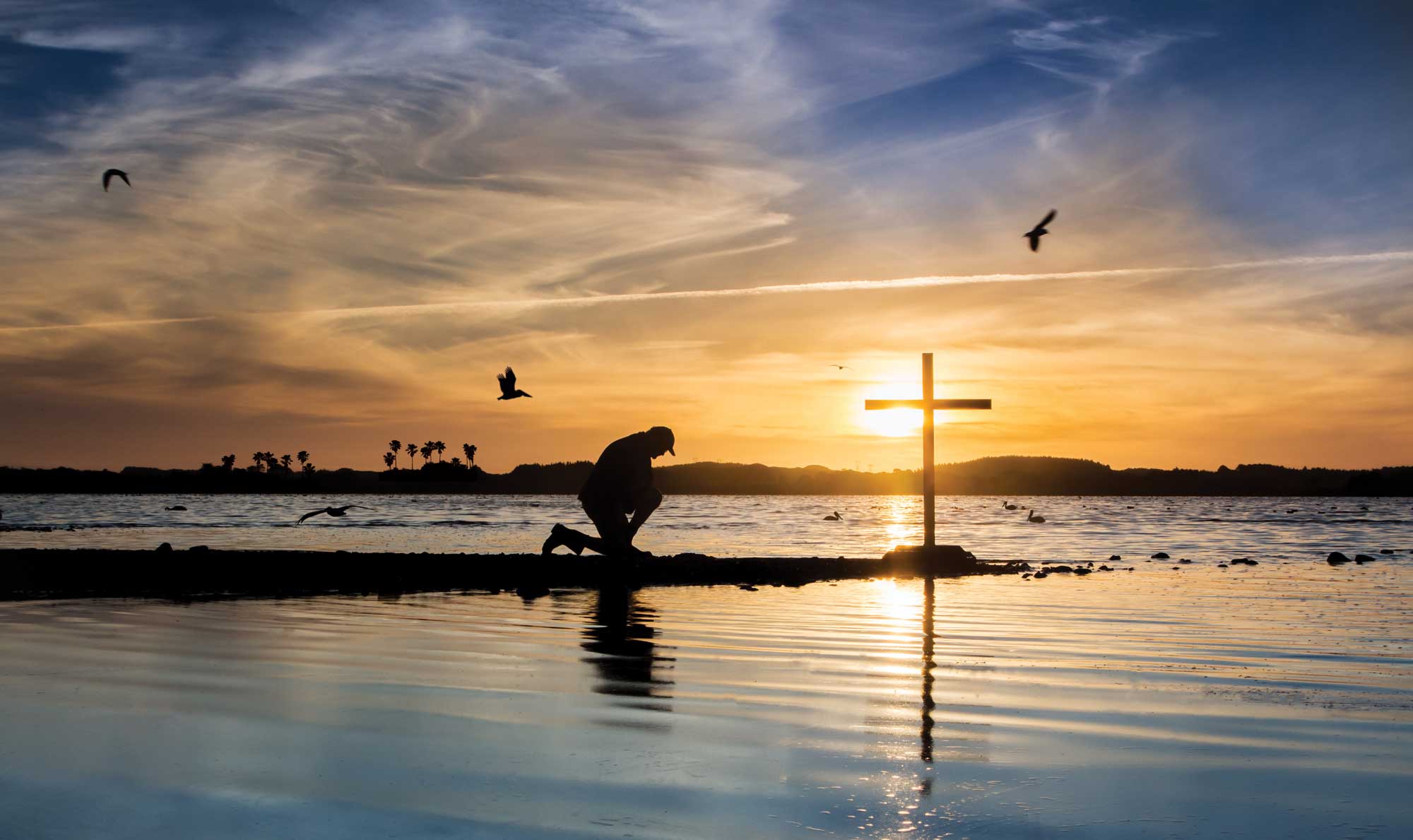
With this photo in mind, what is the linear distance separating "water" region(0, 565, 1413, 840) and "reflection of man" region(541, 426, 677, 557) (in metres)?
6.94

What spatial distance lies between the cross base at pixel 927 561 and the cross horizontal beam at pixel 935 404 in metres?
3.06

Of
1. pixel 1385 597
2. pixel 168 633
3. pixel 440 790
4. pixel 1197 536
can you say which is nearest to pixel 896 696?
pixel 440 790

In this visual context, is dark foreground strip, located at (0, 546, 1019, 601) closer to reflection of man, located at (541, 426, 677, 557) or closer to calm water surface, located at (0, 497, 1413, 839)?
reflection of man, located at (541, 426, 677, 557)

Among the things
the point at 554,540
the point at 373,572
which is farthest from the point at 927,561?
the point at 373,572

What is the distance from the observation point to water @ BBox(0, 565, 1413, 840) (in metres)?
4.94

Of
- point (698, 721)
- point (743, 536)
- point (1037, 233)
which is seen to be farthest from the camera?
point (743, 536)

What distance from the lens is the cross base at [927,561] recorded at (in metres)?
22.5

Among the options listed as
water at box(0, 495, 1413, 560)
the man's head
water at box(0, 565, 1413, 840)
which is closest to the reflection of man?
the man's head

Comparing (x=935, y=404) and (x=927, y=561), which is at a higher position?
(x=935, y=404)

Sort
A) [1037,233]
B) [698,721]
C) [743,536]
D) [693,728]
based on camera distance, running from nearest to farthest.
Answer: [693,728]
[698,721]
[1037,233]
[743,536]

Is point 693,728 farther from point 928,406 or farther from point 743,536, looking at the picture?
point 743,536

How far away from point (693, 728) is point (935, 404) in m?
17.6

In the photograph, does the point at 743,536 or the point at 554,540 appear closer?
the point at 554,540

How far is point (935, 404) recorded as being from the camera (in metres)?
23.4
